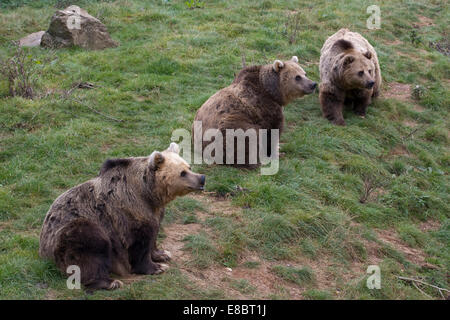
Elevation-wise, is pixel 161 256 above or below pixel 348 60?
below

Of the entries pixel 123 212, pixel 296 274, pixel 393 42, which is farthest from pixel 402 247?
pixel 393 42

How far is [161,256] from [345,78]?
6.00 m

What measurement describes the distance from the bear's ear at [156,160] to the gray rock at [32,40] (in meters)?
8.19

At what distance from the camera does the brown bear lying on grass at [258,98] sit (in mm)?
8781

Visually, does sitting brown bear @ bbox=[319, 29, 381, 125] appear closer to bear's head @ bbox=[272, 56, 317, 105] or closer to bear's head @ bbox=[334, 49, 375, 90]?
bear's head @ bbox=[334, 49, 375, 90]

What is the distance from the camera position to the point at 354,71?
418 inches

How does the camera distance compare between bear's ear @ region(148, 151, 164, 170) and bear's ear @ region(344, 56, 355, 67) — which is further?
bear's ear @ region(344, 56, 355, 67)

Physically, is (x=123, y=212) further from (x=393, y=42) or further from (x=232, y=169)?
(x=393, y=42)

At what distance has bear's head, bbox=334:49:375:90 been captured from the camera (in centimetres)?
1062

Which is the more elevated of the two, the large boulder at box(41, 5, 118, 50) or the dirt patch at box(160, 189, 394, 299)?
the large boulder at box(41, 5, 118, 50)

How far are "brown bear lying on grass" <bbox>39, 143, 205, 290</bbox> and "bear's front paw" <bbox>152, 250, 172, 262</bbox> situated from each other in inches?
8.9

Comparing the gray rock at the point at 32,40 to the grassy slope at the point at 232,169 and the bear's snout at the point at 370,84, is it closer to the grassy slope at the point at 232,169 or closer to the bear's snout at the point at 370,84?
the grassy slope at the point at 232,169

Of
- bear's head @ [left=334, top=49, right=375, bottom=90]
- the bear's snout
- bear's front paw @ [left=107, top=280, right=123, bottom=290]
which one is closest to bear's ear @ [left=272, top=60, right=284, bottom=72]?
bear's head @ [left=334, top=49, right=375, bottom=90]
